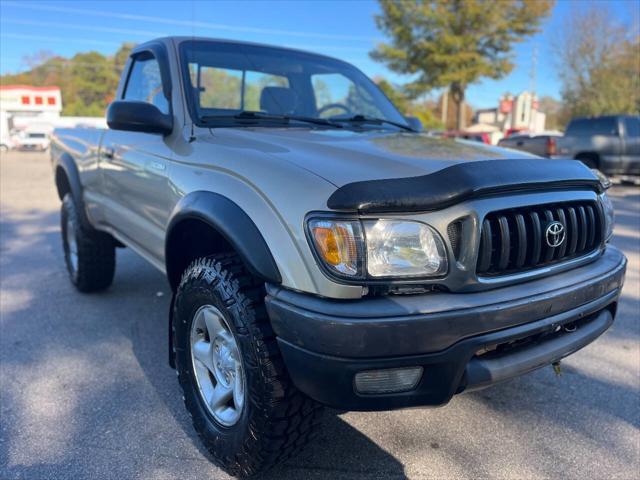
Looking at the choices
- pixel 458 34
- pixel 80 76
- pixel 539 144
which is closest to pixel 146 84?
pixel 539 144

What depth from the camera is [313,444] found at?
7.86ft

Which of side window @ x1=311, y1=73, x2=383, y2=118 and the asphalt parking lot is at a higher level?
side window @ x1=311, y1=73, x2=383, y2=118

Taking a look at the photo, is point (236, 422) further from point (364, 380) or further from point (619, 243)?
point (619, 243)

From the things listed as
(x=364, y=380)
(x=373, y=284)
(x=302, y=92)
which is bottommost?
(x=364, y=380)

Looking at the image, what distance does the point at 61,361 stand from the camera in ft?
10.6

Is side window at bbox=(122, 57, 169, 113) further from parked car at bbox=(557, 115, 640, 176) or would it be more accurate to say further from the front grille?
parked car at bbox=(557, 115, 640, 176)

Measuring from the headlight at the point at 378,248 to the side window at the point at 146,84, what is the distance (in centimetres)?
172

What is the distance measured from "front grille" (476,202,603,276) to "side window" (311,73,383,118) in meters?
1.78

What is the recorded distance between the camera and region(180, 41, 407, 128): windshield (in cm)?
301

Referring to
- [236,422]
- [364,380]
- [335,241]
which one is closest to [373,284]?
[335,241]

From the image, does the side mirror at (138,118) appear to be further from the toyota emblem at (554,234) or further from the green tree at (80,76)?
the green tree at (80,76)

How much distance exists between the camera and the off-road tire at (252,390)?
6.07 feet

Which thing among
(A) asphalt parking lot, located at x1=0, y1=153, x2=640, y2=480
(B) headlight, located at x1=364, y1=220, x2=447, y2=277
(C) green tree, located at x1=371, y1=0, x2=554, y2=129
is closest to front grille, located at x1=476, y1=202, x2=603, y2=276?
(B) headlight, located at x1=364, y1=220, x2=447, y2=277

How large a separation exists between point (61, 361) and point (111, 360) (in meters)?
0.30
